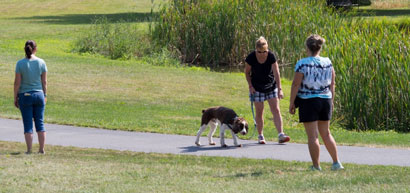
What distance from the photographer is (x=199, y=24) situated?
29.7 metres

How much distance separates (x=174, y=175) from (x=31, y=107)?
9.13 ft

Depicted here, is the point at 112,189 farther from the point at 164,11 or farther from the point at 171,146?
the point at 164,11

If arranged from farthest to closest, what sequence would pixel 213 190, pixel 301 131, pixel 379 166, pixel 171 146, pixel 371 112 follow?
1. pixel 371 112
2. pixel 301 131
3. pixel 171 146
4. pixel 379 166
5. pixel 213 190

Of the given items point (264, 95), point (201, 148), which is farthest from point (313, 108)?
point (201, 148)

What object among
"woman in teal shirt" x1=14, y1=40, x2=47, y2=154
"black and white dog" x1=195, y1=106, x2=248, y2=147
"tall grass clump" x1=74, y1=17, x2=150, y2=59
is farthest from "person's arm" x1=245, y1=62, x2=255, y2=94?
"tall grass clump" x1=74, y1=17, x2=150, y2=59

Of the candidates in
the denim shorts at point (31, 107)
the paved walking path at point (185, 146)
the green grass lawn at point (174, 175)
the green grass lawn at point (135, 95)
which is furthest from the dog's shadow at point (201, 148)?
the denim shorts at point (31, 107)

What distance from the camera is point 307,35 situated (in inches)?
1053

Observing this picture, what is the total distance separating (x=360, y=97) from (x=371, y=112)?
42 cm

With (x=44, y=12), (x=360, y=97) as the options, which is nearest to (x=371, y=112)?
(x=360, y=97)

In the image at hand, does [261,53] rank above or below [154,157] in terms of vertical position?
above

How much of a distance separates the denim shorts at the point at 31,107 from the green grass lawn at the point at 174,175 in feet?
1.52

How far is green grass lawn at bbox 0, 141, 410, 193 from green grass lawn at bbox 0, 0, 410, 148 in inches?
118

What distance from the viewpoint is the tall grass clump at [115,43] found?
30.5 meters

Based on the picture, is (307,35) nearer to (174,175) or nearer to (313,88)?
(313,88)
